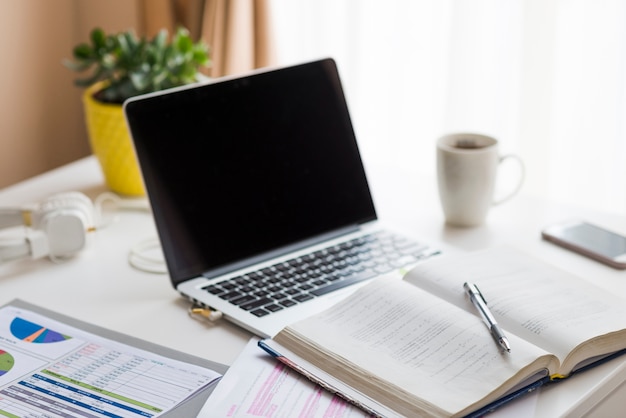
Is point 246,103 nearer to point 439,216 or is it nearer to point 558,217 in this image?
point 439,216

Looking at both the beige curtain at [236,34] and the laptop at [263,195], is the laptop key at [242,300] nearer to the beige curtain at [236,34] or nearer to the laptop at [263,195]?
the laptop at [263,195]

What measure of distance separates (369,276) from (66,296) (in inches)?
15.0

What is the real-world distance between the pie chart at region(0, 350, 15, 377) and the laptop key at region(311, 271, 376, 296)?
35 centimetres

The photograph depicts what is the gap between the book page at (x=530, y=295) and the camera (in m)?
0.88

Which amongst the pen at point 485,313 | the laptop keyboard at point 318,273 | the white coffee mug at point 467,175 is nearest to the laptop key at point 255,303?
the laptop keyboard at point 318,273

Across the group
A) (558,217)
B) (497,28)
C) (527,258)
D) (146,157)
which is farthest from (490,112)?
(146,157)

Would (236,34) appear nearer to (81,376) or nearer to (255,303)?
(255,303)

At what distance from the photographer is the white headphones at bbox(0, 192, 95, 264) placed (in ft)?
3.69

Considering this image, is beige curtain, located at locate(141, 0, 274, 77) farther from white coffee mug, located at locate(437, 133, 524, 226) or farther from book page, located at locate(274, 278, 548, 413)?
book page, located at locate(274, 278, 548, 413)

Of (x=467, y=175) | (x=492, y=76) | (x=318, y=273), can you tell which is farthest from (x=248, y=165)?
(x=492, y=76)

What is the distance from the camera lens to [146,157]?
106cm

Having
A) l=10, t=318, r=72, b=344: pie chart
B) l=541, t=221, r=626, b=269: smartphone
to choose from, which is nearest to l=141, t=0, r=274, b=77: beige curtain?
l=541, t=221, r=626, b=269: smartphone

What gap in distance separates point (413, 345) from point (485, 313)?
0.10m

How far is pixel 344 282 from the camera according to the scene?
3.44ft
